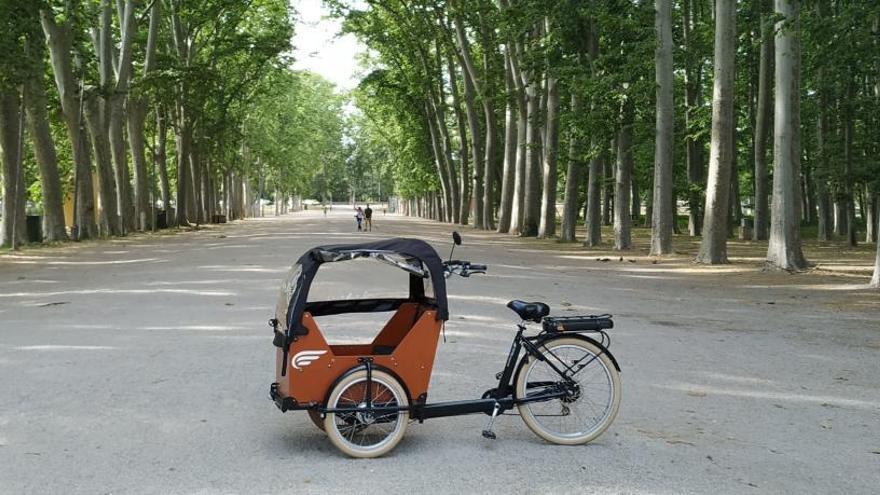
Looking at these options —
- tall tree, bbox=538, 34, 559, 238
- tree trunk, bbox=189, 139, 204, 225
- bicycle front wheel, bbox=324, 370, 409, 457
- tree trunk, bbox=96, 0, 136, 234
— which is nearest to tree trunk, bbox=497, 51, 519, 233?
tall tree, bbox=538, 34, 559, 238

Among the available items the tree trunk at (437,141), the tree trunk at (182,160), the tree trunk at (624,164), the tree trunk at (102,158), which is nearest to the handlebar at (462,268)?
the tree trunk at (624,164)

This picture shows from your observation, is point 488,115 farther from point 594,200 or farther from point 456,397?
point 456,397

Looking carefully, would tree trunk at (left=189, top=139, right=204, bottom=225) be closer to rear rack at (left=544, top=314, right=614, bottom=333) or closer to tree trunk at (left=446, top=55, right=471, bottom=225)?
tree trunk at (left=446, top=55, right=471, bottom=225)

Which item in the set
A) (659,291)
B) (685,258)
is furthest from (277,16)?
(659,291)

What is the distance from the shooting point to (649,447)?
5547 millimetres

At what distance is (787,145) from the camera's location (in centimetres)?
1883

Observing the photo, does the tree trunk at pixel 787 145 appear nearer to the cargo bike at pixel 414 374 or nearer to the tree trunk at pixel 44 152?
the cargo bike at pixel 414 374

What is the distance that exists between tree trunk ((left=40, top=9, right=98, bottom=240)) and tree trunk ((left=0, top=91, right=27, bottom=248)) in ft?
7.01

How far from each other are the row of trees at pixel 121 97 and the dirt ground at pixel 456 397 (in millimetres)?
12442

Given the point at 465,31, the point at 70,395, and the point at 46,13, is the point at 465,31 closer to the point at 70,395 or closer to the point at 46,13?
A: the point at 46,13

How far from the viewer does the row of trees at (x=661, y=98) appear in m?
19.2

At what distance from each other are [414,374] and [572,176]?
24.8 meters

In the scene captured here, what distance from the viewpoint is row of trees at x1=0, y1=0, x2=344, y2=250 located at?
2567 cm

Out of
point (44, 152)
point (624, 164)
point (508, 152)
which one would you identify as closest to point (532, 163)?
point (508, 152)
